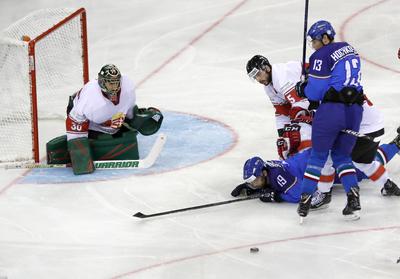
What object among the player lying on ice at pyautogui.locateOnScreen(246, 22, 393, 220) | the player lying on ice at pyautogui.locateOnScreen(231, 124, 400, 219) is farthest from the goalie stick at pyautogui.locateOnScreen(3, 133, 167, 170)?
the player lying on ice at pyautogui.locateOnScreen(231, 124, 400, 219)

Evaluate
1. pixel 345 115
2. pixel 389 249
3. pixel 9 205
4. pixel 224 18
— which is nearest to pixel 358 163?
pixel 345 115

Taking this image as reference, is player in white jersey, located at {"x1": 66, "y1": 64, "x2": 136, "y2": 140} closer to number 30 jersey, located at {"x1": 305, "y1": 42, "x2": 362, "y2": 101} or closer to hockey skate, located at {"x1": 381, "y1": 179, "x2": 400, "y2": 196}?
number 30 jersey, located at {"x1": 305, "y1": 42, "x2": 362, "y2": 101}

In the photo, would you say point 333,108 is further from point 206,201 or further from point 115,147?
point 115,147

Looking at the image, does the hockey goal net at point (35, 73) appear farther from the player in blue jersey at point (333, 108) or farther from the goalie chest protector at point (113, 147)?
the player in blue jersey at point (333, 108)

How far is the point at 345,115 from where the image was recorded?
5969mm

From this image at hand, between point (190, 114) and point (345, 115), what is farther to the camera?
point (190, 114)

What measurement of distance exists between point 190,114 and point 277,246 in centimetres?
297

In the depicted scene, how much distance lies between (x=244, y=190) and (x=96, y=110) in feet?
4.16

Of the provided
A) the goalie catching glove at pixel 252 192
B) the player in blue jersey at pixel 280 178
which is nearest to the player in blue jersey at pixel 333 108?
the player in blue jersey at pixel 280 178

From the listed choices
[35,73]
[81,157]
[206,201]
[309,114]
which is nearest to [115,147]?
[81,157]

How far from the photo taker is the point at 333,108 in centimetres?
594

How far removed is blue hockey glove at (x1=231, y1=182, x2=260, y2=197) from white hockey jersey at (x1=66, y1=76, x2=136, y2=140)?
111cm

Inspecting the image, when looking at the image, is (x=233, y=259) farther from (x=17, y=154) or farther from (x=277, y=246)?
(x=17, y=154)

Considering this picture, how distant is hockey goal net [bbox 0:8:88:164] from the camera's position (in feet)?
24.5
